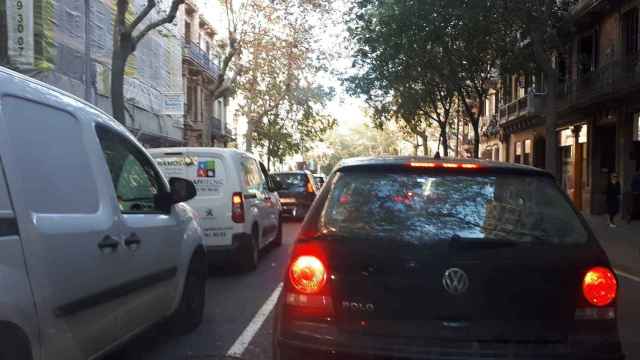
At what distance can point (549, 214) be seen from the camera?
3.64 metres

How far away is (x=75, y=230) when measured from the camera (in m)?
3.70

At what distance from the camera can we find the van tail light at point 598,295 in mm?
3348

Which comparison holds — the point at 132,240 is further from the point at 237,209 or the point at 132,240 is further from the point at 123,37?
the point at 123,37

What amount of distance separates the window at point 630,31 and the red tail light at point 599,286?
19.9 meters

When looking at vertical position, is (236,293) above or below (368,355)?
below

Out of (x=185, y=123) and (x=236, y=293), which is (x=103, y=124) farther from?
(x=185, y=123)

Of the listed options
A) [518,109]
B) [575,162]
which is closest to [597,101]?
[575,162]

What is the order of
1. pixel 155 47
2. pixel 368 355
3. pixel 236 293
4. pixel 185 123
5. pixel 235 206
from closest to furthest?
pixel 368 355
pixel 236 293
pixel 235 206
pixel 155 47
pixel 185 123

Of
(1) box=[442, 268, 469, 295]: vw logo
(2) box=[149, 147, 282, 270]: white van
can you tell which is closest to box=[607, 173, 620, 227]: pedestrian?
(2) box=[149, 147, 282, 270]: white van

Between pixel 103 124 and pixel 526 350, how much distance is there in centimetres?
298

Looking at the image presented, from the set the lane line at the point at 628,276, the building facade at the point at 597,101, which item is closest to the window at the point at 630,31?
the building facade at the point at 597,101

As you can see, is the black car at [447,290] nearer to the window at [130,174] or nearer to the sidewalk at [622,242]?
the window at [130,174]

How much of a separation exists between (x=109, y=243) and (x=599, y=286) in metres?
2.73

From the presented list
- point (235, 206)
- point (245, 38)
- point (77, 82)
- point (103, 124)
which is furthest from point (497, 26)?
point (103, 124)
